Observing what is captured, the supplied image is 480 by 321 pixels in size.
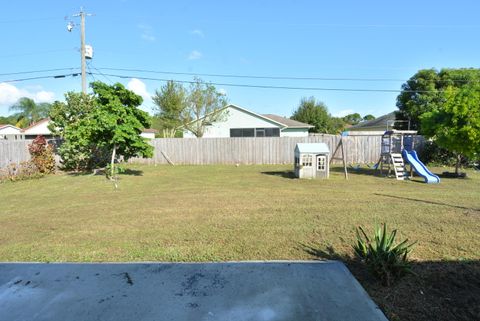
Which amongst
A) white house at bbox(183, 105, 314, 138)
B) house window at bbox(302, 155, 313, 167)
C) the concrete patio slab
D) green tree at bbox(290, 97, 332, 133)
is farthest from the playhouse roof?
green tree at bbox(290, 97, 332, 133)

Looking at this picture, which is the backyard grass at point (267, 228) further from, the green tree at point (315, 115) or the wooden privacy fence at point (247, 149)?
the green tree at point (315, 115)

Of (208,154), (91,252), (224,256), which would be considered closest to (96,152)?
(208,154)

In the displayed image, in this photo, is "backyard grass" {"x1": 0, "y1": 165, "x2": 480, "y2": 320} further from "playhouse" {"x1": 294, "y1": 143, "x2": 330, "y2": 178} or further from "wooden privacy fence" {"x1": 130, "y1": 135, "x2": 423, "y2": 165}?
"wooden privacy fence" {"x1": 130, "y1": 135, "x2": 423, "y2": 165}

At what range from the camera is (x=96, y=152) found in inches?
581

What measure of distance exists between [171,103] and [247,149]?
31.8 ft

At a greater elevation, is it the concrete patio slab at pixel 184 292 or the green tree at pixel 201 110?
the green tree at pixel 201 110

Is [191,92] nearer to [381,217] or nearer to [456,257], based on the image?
[381,217]

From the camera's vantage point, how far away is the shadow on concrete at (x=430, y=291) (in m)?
2.55

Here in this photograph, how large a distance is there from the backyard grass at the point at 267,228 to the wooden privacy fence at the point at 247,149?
30.6ft

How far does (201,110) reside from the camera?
26.0 metres

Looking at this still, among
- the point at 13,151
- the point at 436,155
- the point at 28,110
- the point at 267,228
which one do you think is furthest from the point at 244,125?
the point at 28,110

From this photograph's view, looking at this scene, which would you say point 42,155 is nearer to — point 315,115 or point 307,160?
point 307,160

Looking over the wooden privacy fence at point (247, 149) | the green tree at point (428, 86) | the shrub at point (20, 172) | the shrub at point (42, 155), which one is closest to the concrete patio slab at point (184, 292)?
the shrub at point (20, 172)

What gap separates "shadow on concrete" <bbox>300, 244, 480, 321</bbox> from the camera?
255cm
